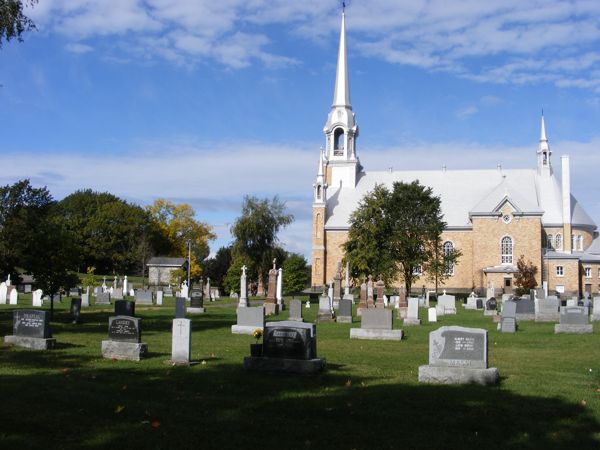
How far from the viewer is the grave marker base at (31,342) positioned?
47.8 feet

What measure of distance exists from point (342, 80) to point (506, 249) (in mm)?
25682

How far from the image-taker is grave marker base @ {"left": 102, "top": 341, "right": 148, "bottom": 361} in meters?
13.2

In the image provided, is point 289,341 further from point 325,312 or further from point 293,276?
point 293,276

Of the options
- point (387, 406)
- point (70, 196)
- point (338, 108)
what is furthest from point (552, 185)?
point (387, 406)

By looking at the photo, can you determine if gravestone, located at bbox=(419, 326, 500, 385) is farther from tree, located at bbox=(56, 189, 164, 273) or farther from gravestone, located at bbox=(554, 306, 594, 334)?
tree, located at bbox=(56, 189, 164, 273)

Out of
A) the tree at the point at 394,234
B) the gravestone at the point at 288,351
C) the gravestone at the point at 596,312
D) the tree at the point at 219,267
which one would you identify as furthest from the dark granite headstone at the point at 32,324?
the tree at the point at 219,267

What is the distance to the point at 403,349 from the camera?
16719 millimetres

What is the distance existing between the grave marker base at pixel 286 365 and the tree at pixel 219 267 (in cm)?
6561

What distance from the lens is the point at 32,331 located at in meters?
14.9

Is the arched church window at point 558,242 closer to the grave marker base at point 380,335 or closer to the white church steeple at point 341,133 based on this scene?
the white church steeple at point 341,133

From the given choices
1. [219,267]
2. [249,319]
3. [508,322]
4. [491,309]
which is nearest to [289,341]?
[249,319]

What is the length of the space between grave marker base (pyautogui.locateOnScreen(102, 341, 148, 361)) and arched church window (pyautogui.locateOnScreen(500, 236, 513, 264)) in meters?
58.7

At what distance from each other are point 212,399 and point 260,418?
51.1 inches

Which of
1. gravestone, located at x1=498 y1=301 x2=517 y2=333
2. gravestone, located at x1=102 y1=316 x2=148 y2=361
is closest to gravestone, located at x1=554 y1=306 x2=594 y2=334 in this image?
gravestone, located at x1=498 y1=301 x2=517 y2=333
